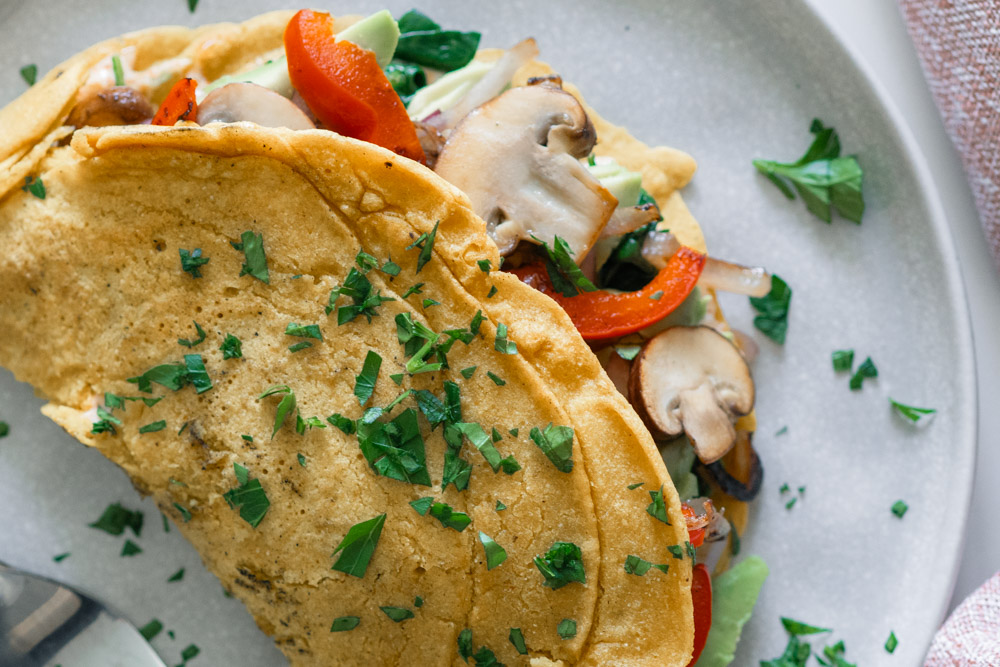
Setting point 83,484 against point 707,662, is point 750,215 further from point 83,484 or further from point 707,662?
point 83,484

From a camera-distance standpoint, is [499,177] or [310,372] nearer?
[310,372]

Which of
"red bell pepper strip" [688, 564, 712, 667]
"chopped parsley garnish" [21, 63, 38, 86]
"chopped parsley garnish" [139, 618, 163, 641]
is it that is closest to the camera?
"red bell pepper strip" [688, 564, 712, 667]

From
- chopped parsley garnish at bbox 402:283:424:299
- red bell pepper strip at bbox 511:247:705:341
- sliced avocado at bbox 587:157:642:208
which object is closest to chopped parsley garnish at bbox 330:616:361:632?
chopped parsley garnish at bbox 402:283:424:299

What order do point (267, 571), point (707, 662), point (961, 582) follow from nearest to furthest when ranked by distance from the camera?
point (267, 571) → point (707, 662) → point (961, 582)

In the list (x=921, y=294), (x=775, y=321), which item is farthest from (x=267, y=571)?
(x=921, y=294)

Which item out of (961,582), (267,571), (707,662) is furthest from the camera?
(961,582)

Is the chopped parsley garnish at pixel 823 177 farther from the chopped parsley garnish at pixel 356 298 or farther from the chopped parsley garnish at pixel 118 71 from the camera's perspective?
the chopped parsley garnish at pixel 118 71

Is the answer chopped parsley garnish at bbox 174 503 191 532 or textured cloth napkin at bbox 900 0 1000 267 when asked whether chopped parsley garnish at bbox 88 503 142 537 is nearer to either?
chopped parsley garnish at bbox 174 503 191 532
